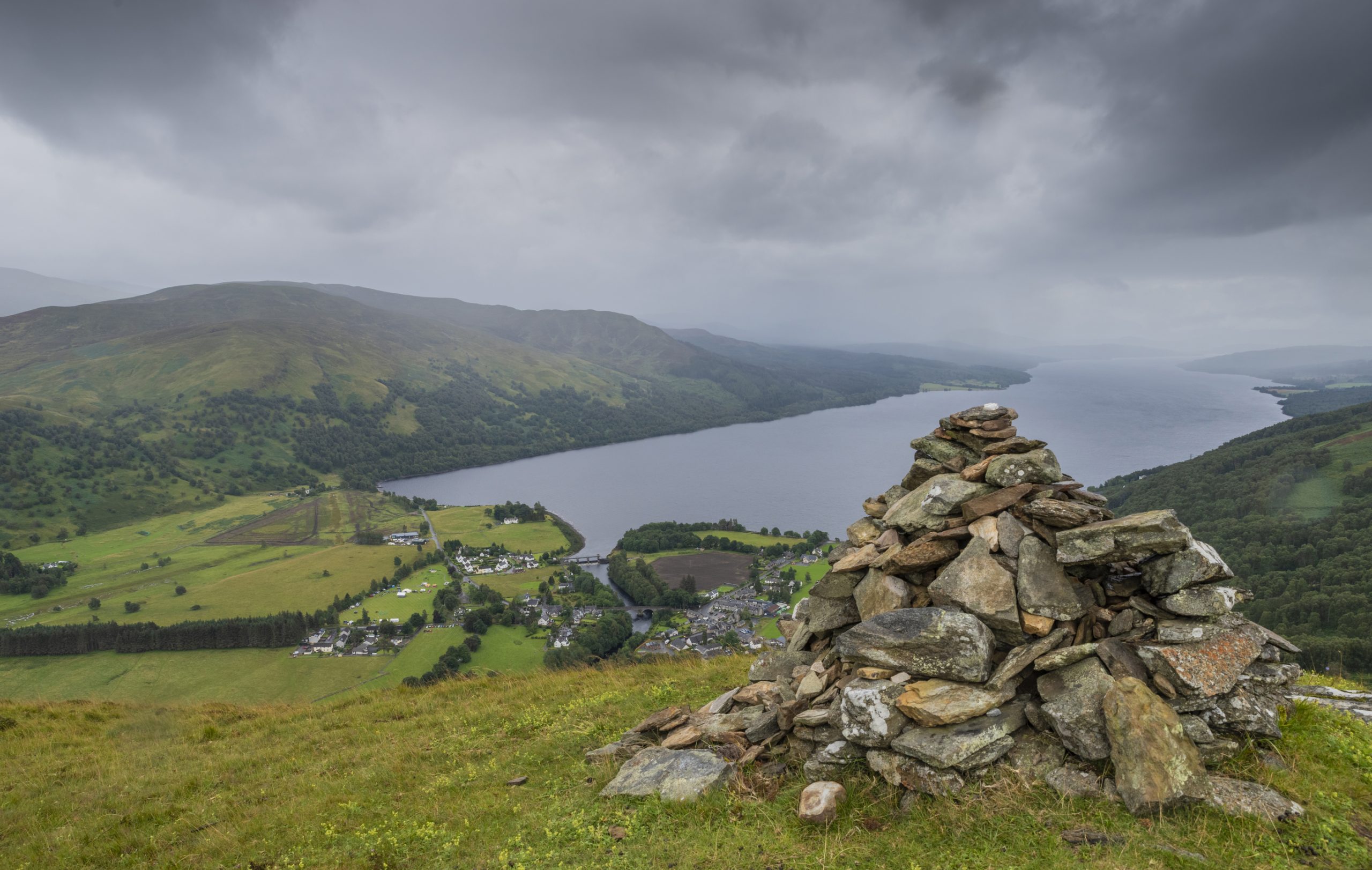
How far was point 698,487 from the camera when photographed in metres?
168

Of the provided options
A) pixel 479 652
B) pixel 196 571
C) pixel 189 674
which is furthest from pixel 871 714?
pixel 196 571

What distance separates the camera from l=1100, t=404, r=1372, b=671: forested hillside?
168ft

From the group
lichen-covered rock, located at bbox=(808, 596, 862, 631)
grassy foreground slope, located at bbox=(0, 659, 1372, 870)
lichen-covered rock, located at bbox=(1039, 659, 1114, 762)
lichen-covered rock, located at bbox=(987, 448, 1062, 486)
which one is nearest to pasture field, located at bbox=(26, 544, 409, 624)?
grassy foreground slope, located at bbox=(0, 659, 1372, 870)

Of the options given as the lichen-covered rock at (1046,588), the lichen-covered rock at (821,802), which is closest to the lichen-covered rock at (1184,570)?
the lichen-covered rock at (1046,588)

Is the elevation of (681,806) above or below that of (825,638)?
below

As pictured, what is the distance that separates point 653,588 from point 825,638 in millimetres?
77922

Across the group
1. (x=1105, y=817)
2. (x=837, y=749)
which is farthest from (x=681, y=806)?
(x=1105, y=817)

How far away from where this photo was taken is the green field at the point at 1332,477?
85544 millimetres

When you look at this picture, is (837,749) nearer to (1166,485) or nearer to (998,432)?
(998,432)

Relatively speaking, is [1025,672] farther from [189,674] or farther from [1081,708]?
[189,674]

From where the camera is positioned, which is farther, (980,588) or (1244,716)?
(980,588)

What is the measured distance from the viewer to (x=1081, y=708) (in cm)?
788

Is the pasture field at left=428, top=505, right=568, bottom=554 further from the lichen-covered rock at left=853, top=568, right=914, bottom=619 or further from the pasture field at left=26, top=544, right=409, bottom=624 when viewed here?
the lichen-covered rock at left=853, top=568, right=914, bottom=619

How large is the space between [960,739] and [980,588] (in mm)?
2453
